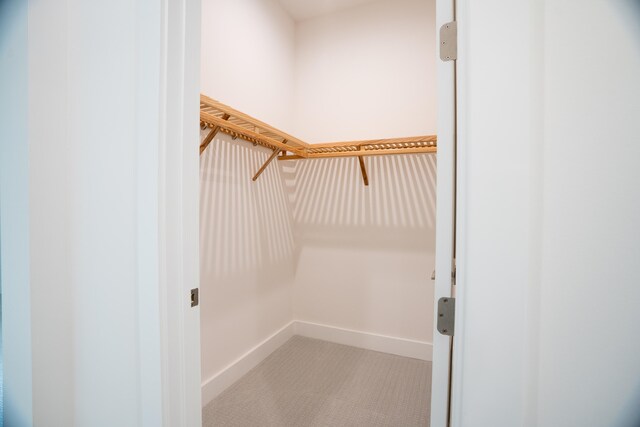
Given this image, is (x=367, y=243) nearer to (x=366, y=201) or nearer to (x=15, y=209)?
(x=366, y=201)

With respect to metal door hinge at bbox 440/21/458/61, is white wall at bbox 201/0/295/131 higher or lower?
higher

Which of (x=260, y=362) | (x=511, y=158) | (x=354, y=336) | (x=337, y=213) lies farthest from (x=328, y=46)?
(x=260, y=362)

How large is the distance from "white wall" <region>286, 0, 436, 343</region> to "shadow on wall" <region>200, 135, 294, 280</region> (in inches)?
11.3

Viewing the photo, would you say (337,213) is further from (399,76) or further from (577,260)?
(577,260)

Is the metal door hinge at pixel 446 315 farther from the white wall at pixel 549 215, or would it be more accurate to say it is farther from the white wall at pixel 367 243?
the white wall at pixel 367 243

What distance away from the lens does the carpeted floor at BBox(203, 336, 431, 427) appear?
1.48 metres

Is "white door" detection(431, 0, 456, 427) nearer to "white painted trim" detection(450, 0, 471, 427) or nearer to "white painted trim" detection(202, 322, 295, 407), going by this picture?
"white painted trim" detection(450, 0, 471, 427)

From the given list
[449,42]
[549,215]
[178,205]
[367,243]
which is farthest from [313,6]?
[549,215]

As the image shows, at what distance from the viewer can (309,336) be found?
7.95ft

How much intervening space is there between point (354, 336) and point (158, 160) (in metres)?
2.09

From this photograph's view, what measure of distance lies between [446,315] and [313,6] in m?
2.57

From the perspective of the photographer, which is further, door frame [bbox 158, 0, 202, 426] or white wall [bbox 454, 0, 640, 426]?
door frame [bbox 158, 0, 202, 426]

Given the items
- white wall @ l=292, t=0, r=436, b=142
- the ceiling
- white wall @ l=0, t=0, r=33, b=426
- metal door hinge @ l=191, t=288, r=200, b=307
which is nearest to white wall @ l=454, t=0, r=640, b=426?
metal door hinge @ l=191, t=288, r=200, b=307

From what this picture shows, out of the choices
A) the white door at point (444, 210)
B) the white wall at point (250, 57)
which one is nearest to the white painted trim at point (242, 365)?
the white door at point (444, 210)
